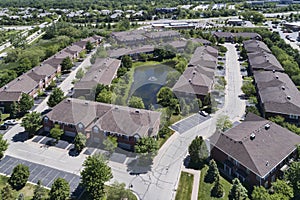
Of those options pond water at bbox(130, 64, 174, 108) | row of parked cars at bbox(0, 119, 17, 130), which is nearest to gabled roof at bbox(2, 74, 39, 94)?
row of parked cars at bbox(0, 119, 17, 130)

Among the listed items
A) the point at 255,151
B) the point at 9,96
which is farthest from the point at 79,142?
the point at 255,151

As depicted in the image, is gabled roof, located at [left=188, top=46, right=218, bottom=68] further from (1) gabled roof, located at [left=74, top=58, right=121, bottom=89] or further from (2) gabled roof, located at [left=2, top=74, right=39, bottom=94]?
(2) gabled roof, located at [left=2, top=74, right=39, bottom=94]

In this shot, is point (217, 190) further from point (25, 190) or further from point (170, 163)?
point (25, 190)

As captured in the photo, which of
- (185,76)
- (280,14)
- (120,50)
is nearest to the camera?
(185,76)

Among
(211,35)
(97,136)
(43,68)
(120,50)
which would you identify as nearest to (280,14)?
(211,35)

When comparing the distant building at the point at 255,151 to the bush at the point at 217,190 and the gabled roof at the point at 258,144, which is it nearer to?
the gabled roof at the point at 258,144

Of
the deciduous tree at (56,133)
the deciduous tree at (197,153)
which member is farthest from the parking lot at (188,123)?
the deciduous tree at (56,133)

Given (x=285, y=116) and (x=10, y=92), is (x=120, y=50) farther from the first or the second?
(x=285, y=116)
